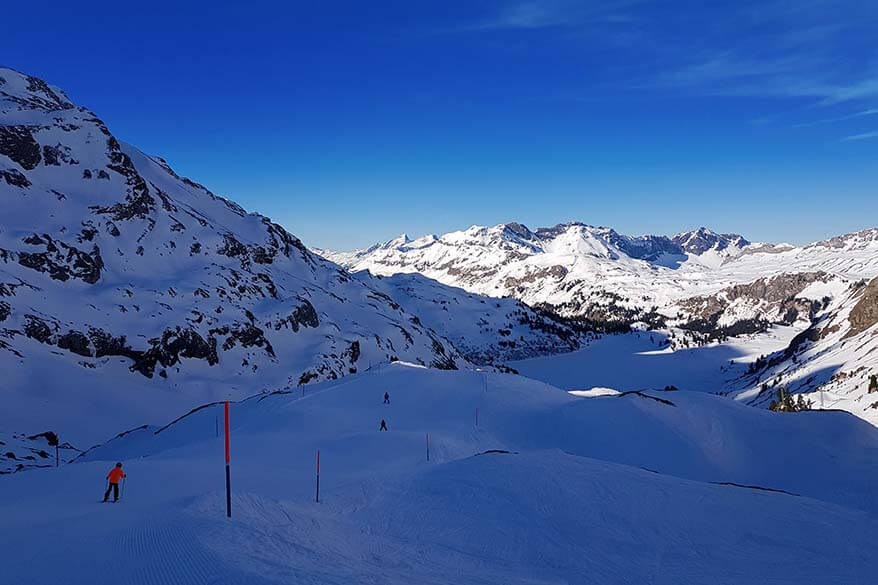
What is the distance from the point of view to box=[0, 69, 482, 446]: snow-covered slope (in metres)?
65.2

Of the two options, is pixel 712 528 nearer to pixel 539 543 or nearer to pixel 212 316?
pixel 539 543

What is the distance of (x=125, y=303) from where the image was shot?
82312mm

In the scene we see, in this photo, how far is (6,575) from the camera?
35.2 feet

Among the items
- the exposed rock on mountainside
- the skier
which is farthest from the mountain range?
the skier

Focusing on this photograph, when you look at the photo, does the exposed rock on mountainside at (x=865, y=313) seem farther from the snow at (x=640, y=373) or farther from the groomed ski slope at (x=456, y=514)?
the groomed ski slope at (x=456, y=514)

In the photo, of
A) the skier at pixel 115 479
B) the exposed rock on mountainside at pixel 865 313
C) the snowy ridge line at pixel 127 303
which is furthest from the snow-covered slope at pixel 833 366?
the snowy ridge line at pixel 127 303

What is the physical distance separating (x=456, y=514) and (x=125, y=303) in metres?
84.3

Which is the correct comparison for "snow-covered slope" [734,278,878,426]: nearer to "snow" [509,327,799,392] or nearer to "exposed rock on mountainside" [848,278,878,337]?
"exposed rock on mountainside" [848,278,878,337]

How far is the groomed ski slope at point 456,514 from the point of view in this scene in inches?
466

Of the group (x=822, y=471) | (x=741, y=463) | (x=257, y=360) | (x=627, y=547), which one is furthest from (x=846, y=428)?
(x=257, y=360)

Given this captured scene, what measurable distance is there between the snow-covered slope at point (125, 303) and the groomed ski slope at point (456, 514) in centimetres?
4261

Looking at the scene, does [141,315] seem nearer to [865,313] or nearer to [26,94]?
[26,94]

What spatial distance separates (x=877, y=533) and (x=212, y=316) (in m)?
91.1

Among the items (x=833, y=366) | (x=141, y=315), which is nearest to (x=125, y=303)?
(x=141, y=315)
